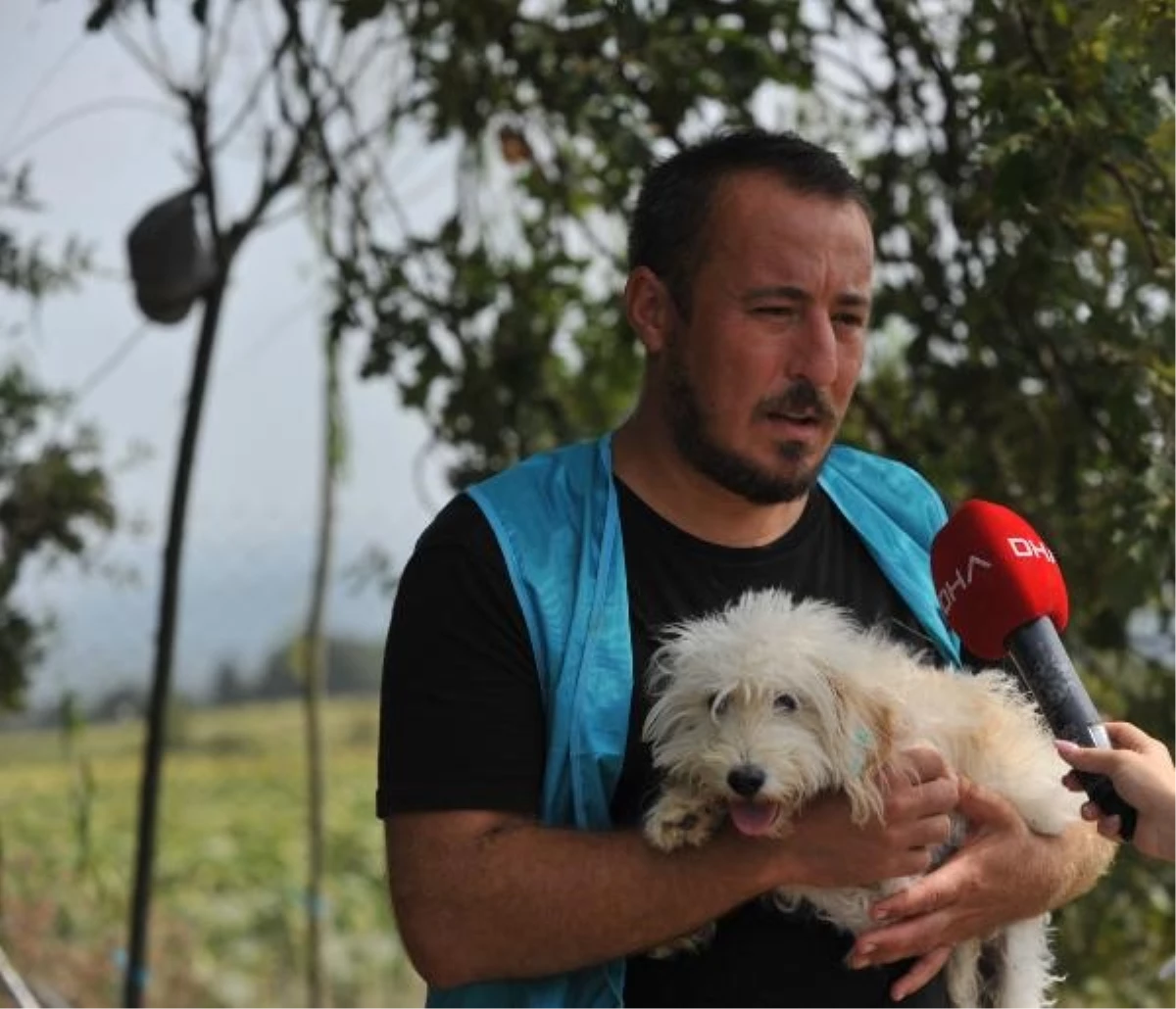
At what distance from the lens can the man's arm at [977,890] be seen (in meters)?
2.49

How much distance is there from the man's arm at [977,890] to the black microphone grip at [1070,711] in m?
0.34

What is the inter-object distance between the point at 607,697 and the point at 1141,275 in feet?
4.76

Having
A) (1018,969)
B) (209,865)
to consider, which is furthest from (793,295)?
(209,865)

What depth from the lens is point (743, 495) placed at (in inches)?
108

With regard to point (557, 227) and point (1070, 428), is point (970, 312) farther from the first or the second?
point (557, 227)

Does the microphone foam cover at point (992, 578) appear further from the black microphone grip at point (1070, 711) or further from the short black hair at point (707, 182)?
the short black hair at point (707, 182)

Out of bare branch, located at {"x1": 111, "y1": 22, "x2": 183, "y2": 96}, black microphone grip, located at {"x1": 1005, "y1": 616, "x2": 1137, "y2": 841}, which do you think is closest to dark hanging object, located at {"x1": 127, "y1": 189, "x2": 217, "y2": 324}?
bare branch, located at {"x1": 111, "y1": 22, "x2": 183, "y2": 96}

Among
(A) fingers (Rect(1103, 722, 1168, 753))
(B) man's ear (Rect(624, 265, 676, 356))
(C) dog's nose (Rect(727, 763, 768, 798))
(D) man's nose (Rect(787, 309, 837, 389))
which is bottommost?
(C) dog's nose (Rect(727, 763, 768, 798))

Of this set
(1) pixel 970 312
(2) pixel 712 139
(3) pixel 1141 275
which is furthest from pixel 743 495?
(1) pixel 970 312

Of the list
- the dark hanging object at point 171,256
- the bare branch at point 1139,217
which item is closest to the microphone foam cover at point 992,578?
the bare branch at point 1139,217

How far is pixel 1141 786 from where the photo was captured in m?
2.13

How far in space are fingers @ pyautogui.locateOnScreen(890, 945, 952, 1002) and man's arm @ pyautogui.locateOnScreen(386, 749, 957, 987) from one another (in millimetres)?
169

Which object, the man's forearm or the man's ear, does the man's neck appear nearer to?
the man's ear

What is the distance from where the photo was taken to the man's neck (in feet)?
9.00
